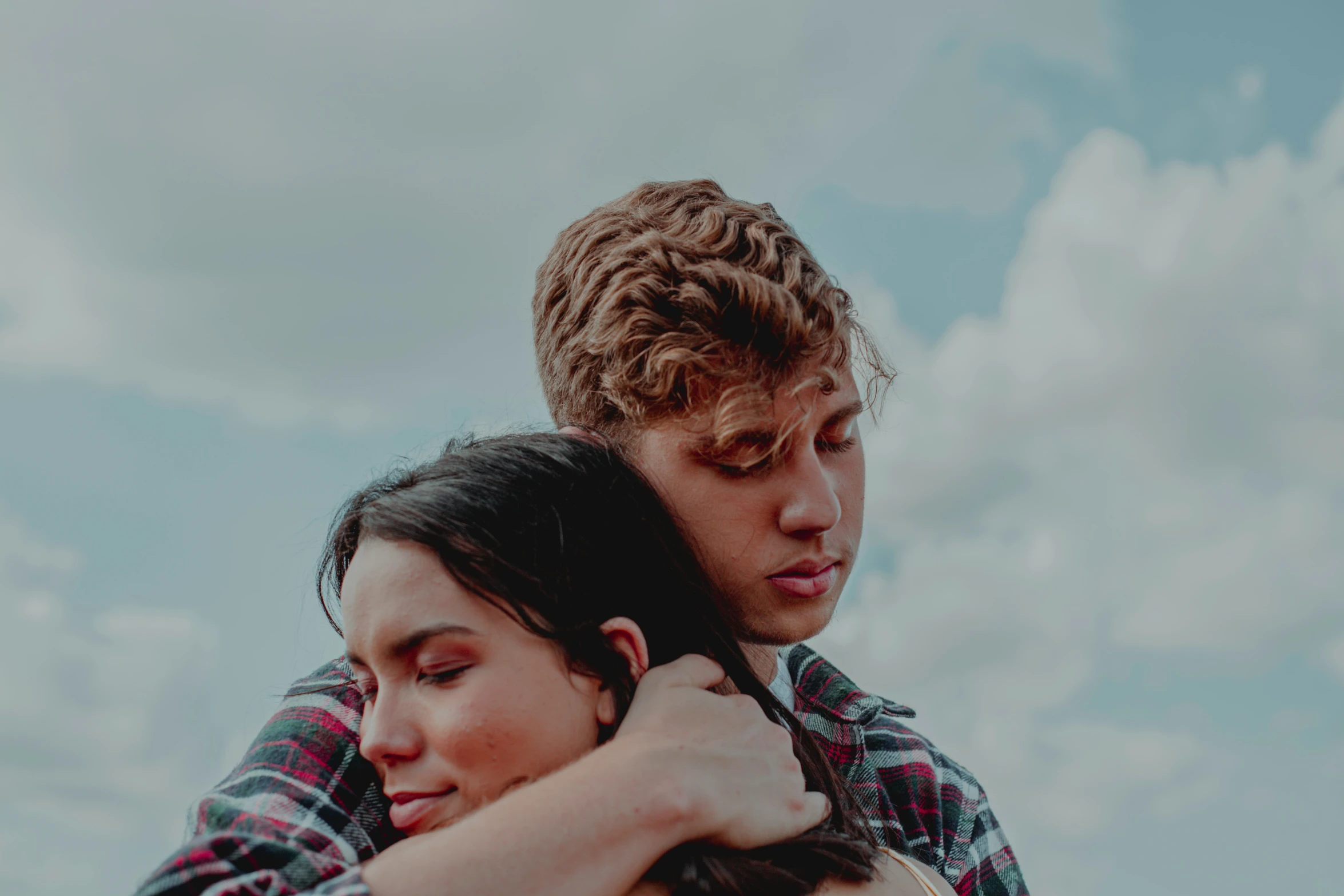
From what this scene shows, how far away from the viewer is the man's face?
11.5 feet

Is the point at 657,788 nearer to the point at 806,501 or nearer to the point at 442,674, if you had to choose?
the point at 442,674

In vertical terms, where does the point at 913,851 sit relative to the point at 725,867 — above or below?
above

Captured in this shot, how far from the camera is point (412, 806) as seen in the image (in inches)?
101

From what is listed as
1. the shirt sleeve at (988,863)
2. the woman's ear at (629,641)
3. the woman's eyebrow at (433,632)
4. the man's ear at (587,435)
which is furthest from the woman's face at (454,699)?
the shirt sleeve at (988,863)

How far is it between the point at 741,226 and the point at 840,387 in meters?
0.68

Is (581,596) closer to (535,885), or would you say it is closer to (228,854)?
(535,885)

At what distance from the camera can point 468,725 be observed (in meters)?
2.45

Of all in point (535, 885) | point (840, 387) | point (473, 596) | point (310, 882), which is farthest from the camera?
point (840, 387)

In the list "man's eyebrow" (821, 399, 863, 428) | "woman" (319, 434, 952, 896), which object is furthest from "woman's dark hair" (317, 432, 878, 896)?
"man's eyebrow" (821, 399, 863, 428)

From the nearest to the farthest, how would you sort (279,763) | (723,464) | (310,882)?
1. (310,882)
2. (279,763)
3. (723,464)

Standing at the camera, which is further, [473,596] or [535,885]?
[473,596]

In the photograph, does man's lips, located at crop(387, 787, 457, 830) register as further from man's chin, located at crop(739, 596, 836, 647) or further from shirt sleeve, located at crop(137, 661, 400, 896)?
man's chin, located at crop(739, 596, 836, 647)

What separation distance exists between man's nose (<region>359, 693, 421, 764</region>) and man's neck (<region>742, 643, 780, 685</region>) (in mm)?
1457

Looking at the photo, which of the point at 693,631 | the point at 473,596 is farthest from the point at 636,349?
the point at 473,596
